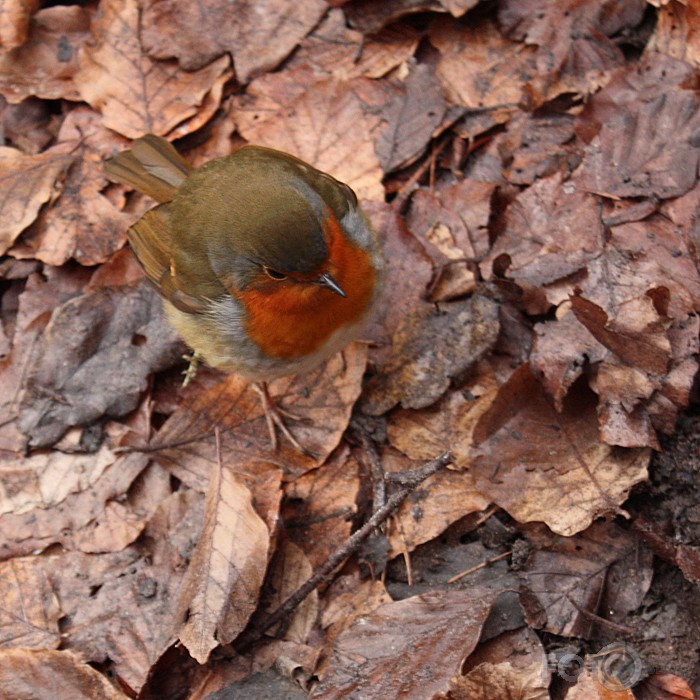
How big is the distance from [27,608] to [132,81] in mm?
2635

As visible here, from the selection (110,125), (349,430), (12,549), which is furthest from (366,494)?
(110,125)

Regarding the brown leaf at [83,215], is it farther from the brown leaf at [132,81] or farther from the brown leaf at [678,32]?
the brown leaf at [678,32]

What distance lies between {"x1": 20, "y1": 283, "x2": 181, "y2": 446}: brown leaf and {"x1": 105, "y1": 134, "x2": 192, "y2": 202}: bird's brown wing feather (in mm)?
451

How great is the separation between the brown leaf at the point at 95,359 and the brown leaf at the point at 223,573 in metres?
0.81

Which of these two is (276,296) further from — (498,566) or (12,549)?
(12,549)

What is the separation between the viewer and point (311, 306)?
3.15 metres

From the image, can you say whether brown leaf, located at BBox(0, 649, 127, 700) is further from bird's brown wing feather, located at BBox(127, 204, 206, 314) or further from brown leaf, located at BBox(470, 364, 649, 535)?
brown leaf, located at BBox(470, 364, 649, 535)

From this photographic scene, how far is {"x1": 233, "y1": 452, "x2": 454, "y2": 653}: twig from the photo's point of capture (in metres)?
3.10

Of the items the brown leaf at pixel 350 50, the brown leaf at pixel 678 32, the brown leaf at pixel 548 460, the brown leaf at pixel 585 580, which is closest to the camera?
the brown leaf at pixel 585 580

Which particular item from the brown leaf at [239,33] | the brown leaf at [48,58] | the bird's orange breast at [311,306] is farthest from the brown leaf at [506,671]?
the brown leaf at [48,58]

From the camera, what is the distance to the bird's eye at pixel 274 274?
9.97 ft

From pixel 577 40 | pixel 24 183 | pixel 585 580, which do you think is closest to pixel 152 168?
pixel 24 183

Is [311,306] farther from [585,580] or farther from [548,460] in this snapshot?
[585,580]

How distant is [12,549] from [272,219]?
5.78 feet
